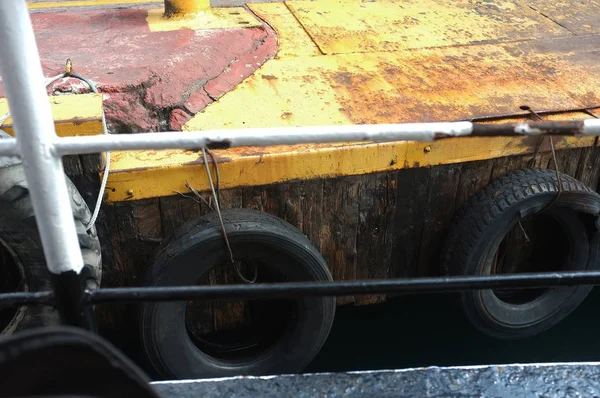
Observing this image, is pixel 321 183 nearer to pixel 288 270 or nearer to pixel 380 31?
pixel 288 270

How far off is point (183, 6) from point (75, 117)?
1.52 meters

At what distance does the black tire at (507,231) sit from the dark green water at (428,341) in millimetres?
353

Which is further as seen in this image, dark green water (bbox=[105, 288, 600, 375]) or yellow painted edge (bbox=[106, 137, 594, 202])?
dark green water (bbox=[105, 288, 600, 375])

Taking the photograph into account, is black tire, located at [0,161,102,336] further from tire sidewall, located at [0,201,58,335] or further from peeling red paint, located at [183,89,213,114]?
peeling red paint, located at [183,89,213,114]

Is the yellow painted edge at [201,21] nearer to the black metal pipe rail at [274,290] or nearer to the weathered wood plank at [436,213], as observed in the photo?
the weathered wood plank at [436,213]

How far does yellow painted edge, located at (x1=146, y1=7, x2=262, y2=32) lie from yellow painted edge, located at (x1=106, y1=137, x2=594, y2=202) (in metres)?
1.32

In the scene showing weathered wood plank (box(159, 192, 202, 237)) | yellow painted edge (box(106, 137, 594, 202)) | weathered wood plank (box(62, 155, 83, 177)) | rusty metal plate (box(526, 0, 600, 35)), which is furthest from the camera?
rusty metal plate (box(526, 0, 600, 35))

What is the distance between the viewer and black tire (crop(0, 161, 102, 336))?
2.13 metres

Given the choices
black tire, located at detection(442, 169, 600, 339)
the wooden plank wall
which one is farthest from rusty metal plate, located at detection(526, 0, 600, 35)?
black tire, located at detection(442, 169, 600, 339)

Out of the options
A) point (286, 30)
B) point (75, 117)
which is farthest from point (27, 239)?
point (286, 30)

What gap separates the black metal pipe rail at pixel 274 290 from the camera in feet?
3.69

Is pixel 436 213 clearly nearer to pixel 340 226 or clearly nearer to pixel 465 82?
pixel 340 226

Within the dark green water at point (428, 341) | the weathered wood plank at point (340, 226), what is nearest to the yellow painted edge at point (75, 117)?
the weathered wood plank at point (340, 226)

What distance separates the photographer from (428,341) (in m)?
3.49
